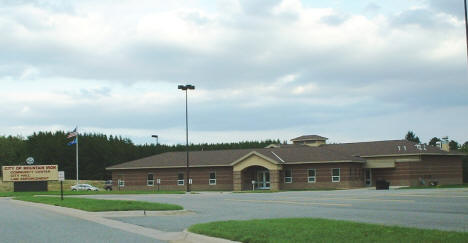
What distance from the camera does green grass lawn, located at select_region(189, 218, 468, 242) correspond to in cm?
1212

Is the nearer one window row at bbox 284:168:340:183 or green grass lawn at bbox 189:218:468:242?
green grass lawn at bbox 189:218:468:242

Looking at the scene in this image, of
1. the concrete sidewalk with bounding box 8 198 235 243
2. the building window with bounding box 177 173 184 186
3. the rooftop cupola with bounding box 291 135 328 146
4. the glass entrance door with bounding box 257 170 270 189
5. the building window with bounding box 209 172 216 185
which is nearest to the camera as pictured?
the concrete sidewalk with bounding box 8 198 235 243

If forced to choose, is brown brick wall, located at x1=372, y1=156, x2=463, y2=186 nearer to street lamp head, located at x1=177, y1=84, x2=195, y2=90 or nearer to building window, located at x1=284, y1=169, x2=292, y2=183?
building window, located at x1=284, y1=169, x2=292, y2=183

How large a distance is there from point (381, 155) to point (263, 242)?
49.6 meters

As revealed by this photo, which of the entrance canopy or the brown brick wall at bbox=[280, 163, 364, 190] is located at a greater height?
the entrance canopy

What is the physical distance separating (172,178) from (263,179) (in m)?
10.7

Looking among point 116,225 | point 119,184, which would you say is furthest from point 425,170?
point 116,225

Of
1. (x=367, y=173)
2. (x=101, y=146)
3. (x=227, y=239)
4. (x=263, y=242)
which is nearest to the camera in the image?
(x=263, y=242)

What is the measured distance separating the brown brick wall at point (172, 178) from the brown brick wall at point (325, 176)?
259 inches

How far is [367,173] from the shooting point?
6191 centimetres

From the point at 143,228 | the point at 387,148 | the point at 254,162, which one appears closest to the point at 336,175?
the point at 387,148

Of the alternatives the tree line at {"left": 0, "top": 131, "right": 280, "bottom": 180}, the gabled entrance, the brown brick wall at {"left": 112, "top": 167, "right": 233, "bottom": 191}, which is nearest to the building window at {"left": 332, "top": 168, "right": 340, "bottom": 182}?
the gabled entrance

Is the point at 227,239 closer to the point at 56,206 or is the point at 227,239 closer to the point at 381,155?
the point at 56,206

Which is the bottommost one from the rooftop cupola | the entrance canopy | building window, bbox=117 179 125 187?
building window, bbox=117 179 125 187
